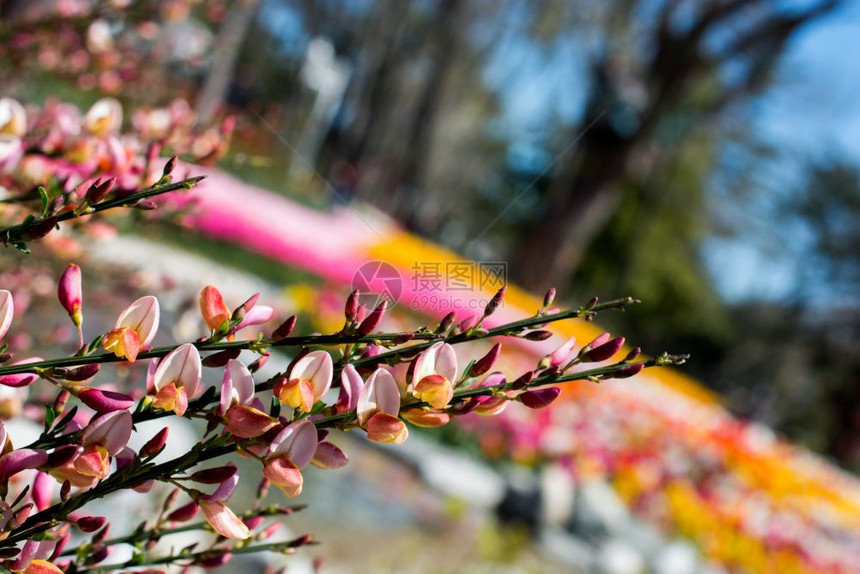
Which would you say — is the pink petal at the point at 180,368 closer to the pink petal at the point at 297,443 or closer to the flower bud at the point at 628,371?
the pink petal at the point at 297,443

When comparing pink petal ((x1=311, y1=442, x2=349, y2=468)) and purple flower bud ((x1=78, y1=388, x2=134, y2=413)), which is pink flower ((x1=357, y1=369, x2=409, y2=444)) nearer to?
pink petal ((x1=311, y1=442, x2=349, y2=468))

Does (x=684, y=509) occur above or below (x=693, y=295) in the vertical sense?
above

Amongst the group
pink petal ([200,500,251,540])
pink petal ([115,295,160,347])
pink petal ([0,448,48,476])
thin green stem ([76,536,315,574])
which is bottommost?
thin green stem ([76,536,315,574])

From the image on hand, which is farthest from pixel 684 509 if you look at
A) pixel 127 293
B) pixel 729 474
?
pixel 127 293

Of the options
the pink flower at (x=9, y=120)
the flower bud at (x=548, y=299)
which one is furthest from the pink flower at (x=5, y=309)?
the pink flower at (x=9, y=120)

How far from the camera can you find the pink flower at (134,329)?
0.66 m

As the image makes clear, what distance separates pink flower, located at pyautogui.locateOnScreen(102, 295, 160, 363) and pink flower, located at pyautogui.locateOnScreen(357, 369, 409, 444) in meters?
0.18

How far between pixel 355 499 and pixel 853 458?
2472 cm

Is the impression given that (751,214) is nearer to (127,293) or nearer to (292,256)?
(292,256)

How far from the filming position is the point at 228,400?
2.14 ft

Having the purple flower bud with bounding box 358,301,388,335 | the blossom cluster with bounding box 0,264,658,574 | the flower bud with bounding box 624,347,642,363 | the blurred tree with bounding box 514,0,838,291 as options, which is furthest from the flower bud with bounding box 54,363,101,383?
the blurred tree with bounding box 514,0,838,291

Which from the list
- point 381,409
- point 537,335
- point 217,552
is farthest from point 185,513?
point 537,335

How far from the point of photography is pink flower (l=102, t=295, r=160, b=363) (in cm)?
66

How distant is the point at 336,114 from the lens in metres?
21.6
